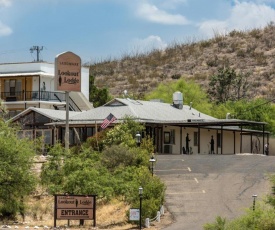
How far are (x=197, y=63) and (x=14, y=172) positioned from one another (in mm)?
102229

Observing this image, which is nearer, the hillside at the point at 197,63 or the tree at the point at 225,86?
the tree at the point at 225,86

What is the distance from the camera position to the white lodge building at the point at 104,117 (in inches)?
2773

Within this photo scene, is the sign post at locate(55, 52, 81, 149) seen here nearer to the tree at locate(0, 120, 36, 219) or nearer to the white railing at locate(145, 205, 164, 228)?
the tree at locate(0, 120, 36, 219)

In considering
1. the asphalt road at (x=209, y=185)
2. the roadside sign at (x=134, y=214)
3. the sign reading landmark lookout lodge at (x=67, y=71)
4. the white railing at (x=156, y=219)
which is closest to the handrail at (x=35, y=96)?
the sign reading landmark lookout lodge at (x=67, y=71)

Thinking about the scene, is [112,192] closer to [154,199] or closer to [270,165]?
[154,199]

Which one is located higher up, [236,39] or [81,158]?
[236,39]

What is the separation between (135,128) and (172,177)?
1122 centimetres

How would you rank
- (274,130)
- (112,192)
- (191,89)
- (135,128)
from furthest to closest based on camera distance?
(191,89), (274,130), (135,128), (112,192)

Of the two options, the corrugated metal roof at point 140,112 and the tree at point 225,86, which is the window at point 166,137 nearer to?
the corrugated metal roof at point 140,112

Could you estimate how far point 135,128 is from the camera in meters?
64.9

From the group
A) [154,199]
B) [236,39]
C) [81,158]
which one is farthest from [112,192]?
[236,39]

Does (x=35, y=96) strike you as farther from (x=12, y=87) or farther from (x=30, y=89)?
(x=12, y=87)

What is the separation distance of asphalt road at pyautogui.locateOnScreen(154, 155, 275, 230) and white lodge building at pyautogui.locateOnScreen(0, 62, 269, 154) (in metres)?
7.26

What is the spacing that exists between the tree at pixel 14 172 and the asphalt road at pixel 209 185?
7.47m
